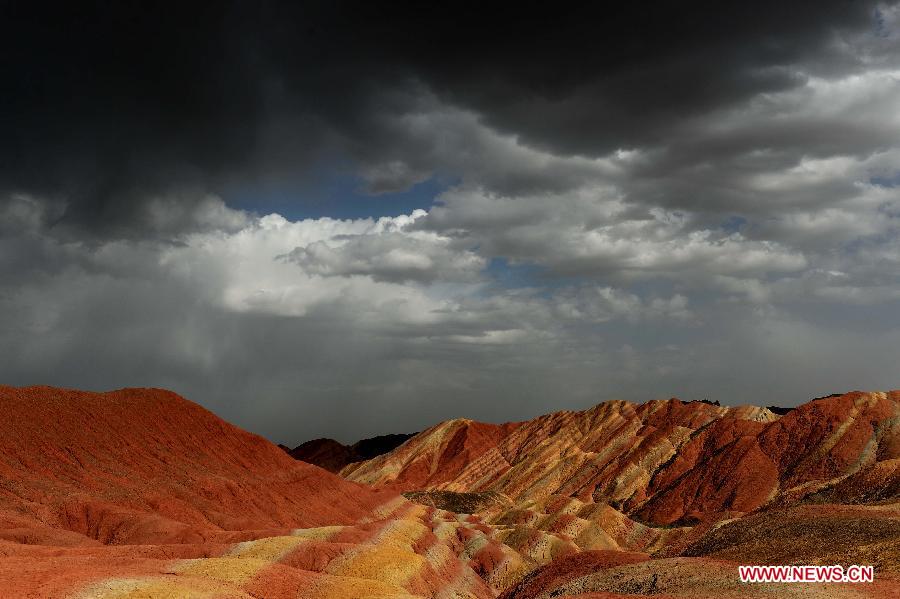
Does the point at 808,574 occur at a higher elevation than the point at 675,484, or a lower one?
higher

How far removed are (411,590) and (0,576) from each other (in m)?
30.6

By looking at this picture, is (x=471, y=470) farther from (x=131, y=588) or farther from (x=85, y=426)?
(x=131, y=588)

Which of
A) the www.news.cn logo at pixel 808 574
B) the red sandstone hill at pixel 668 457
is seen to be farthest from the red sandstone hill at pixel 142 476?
the www.news.cn logo at pixel 808 574

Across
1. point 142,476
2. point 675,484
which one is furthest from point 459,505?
point 142,476

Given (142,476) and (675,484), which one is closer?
(142,476)

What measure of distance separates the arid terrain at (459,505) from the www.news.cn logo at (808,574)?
1.09m

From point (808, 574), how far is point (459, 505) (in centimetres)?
9623

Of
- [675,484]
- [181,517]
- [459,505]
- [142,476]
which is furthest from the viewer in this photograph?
[675,484]

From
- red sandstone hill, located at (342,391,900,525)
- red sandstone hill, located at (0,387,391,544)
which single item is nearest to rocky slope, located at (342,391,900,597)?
red sandstone hill, located at (342,391,900,525)

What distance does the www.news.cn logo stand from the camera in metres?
37.9

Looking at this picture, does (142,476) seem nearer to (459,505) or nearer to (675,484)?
(459,505)

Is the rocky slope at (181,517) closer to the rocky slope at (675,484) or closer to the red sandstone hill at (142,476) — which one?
the red sandstone hill at (142,476)

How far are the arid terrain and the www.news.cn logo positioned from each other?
42.9 inches

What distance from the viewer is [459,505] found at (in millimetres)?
130875
